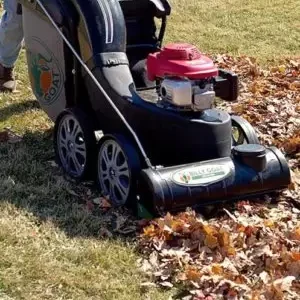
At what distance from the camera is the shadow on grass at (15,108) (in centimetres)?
580

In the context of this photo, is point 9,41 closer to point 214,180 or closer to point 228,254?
point 214,180

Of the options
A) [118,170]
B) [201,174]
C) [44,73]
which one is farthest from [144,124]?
[44,73]

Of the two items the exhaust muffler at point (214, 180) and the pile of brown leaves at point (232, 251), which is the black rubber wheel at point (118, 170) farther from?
the pile of brown leaves at point (232, 251)

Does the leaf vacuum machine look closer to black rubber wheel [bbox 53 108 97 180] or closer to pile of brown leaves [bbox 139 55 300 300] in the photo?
black rubber wheel [bbox 53 108 97 180]

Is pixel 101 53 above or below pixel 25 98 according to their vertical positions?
above

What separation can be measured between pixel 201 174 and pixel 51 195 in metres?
0.92

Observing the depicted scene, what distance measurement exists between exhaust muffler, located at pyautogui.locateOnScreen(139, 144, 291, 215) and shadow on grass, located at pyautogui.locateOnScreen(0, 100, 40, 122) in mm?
1928

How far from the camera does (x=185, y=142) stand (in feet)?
14.0

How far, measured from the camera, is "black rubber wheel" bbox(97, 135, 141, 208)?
4199 millimetres

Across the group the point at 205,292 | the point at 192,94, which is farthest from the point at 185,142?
the point at 205,292

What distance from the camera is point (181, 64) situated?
421cm

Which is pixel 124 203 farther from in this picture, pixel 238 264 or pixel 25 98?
pixel 25 98

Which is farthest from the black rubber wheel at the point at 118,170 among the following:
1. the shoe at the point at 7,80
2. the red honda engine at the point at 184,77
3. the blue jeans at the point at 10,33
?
the shoe at the point at 7,80

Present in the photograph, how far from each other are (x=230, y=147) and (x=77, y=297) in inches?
50.7
